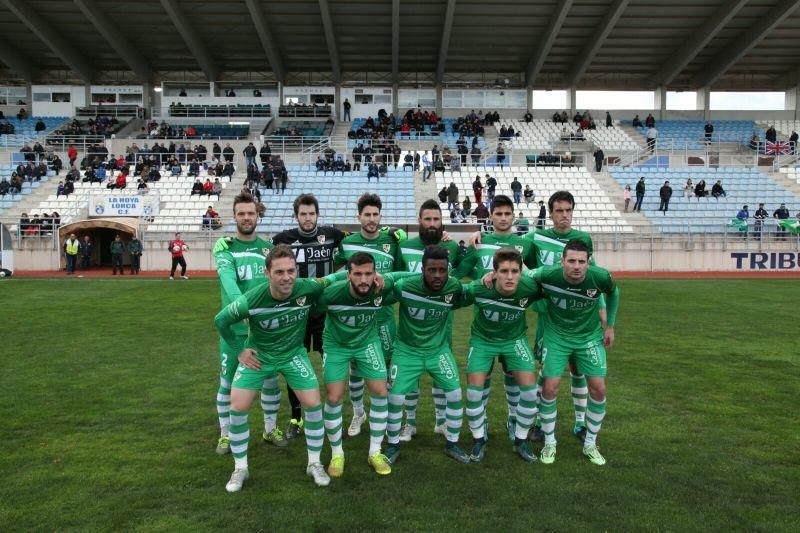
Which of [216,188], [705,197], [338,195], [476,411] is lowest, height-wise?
→ [476,411]

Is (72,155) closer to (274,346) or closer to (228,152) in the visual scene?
(228,152)

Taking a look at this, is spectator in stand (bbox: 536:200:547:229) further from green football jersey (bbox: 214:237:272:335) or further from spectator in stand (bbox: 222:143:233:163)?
green football jersey (bbox: 214:237:272:335)

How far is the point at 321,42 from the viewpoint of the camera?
4009 centimetres

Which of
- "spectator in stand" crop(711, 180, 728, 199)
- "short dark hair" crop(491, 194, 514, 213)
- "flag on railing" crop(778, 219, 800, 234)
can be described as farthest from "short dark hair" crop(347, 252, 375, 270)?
"spectator in stand" crop(711, 180, 728, 199)

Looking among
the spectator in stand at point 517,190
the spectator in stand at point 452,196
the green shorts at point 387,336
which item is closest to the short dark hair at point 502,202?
the green shorts at point 387,336

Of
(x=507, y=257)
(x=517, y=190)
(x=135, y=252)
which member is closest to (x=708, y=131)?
(x=517, y=190)

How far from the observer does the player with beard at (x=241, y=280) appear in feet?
18.6

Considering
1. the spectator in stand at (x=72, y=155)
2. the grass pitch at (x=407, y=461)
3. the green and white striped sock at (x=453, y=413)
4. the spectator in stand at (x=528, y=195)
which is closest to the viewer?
the grass pitch at (x=407, y=461)

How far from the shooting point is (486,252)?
20.9 feet

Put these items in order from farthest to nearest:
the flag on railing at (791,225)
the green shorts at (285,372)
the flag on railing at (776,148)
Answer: the flag on railing at (776,148), the flag on railing at (791,225), the green shorts at (285,372)

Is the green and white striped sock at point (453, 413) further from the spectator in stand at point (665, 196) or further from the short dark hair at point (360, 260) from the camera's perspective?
the spectator in stand at point (665, 196)

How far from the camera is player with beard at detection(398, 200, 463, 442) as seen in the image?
5969mm

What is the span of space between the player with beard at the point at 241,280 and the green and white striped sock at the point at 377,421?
98 centimetres

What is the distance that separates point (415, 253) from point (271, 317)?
178 centimetres
